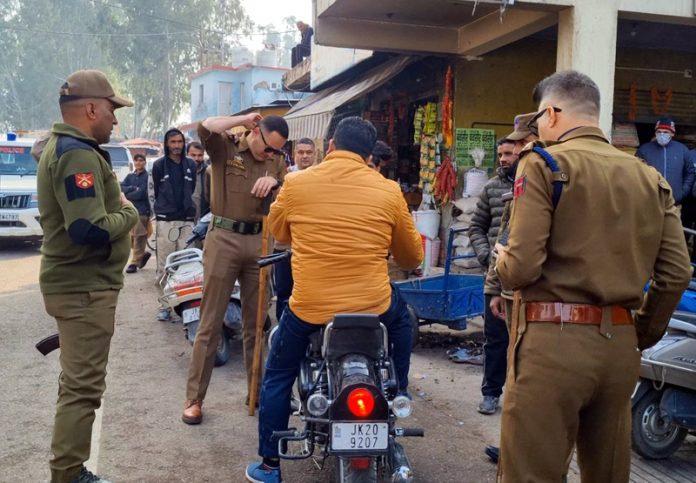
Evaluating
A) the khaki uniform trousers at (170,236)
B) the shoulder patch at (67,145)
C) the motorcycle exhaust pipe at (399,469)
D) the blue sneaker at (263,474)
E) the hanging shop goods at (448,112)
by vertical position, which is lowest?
the blue sneaker at (263,474)

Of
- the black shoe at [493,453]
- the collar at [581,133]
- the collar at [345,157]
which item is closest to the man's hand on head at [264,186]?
the collar at [345,157]

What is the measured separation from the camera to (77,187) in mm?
3283

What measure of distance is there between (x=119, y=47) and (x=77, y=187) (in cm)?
4940

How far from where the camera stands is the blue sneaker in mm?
3658

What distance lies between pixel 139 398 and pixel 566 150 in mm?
3921

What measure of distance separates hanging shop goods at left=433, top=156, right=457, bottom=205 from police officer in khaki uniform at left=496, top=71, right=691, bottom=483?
6954 millimetres

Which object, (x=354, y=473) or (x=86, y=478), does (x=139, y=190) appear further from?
(x=354, y=473)

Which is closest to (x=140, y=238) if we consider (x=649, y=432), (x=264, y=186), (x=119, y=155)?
(x=264, y=186)

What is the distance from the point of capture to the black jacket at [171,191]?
8.01m

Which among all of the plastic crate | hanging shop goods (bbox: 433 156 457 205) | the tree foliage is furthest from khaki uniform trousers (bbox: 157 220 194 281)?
the tree foliage

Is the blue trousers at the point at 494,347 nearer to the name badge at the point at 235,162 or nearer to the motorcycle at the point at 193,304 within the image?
the name badge at the point at 235,162

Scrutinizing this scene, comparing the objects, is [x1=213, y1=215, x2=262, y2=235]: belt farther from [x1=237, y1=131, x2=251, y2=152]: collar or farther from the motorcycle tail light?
the motorcycle tail light

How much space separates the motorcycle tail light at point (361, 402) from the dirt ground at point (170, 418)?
1.03 meters

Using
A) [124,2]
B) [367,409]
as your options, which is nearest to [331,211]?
[367,409]
